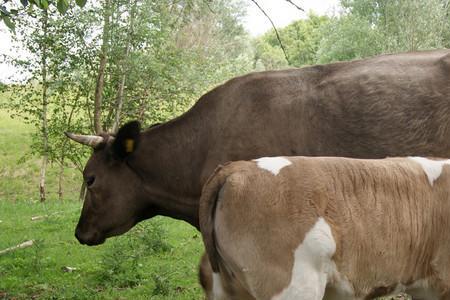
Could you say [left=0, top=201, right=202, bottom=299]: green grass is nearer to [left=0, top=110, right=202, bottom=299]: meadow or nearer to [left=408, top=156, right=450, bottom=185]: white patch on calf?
[left=0, top=110, right=202, bottom=299]: meadow

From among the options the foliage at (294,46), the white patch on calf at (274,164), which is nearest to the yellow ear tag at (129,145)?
the white patch on calf at (274,164)

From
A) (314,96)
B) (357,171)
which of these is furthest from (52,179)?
(357,171)

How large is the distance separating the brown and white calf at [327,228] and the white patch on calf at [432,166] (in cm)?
1

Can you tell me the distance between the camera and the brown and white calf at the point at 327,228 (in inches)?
177

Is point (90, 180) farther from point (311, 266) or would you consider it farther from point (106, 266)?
point (311, 266)

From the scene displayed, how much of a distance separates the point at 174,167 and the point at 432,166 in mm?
2888

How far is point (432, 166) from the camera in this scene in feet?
17.0

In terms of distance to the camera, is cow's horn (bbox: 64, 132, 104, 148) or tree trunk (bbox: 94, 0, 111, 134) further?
tree trunk (bbox: 94, 0, 111, 134)

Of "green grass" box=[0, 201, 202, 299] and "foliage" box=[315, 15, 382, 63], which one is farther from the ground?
"foliage" box=[315, 15, 382, 63]

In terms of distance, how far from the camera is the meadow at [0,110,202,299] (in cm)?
756

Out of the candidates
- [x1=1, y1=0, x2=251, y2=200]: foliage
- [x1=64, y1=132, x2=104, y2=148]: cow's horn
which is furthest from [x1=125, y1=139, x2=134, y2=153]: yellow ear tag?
[x1=1, y1=0, x2=251, y2=200]: foliage

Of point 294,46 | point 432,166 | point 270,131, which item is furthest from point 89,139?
point 294,46

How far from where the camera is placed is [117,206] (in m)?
7.24

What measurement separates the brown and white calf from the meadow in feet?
9.23
